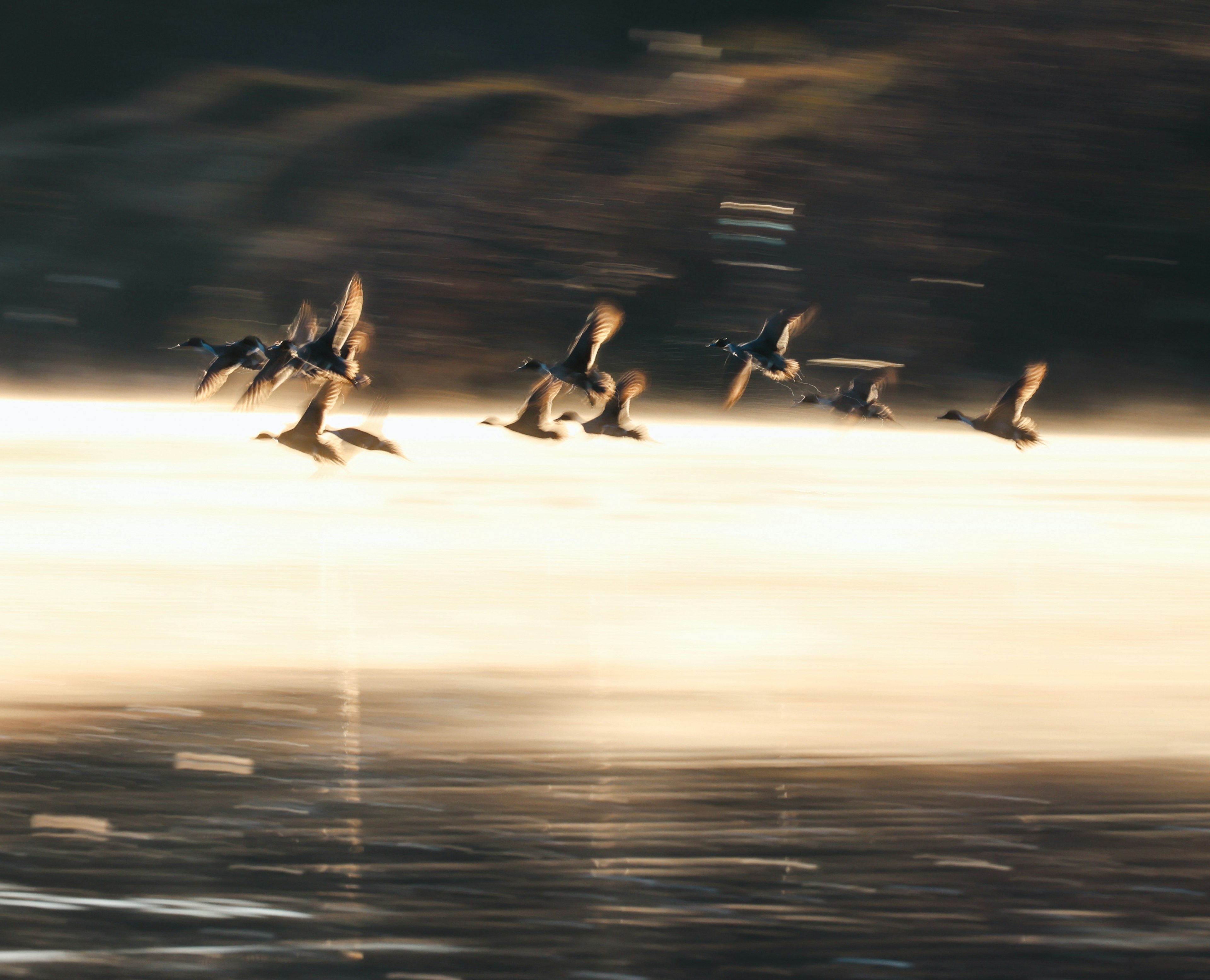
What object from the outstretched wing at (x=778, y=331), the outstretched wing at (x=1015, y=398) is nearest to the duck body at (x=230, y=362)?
the outstretched wing at (x=778, y=331)

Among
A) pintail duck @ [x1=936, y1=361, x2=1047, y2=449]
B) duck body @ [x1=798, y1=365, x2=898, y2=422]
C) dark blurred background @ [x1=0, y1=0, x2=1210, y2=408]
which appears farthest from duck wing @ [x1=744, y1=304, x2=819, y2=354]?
dark blurred background @ [x1=0, y1=0, x2=1210, y2=408]

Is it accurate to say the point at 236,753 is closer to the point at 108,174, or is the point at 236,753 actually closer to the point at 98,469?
the point at 98,469

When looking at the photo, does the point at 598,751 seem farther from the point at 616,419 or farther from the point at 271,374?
the point at 616,419

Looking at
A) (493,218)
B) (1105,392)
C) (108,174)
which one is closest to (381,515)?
(1105,392)

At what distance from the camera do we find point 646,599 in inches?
595

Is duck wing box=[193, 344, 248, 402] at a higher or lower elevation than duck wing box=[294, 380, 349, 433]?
lower

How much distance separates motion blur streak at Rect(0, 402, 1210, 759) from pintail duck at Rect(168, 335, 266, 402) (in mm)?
1514

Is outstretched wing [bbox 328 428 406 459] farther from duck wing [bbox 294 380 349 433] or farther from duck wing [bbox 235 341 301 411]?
duck wing [bbox 235 341 301 411]

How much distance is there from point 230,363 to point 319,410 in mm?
2089

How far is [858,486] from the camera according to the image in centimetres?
2678

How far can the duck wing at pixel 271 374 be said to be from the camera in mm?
16016

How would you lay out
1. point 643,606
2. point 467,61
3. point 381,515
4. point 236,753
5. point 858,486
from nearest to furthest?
point 236,753 → point 643,606 → point 381,515 → point 858,486 → point 467,61

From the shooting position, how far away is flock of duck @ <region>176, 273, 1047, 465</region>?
16172 mm

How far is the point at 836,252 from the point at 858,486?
36.6m
